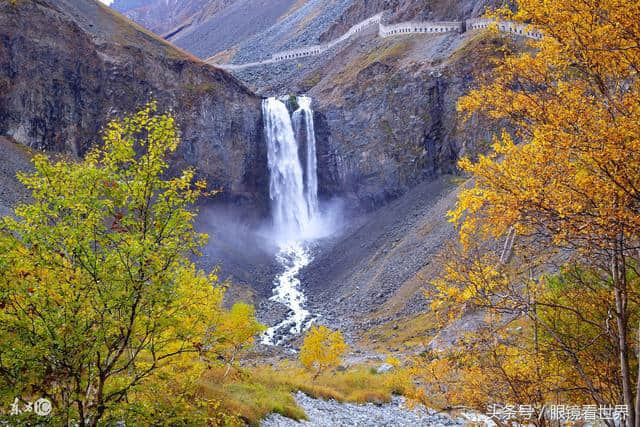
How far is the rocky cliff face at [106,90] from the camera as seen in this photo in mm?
44469

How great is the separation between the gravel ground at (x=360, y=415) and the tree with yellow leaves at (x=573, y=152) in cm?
1097

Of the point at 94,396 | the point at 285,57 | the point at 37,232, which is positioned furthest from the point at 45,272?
the point at 285,57

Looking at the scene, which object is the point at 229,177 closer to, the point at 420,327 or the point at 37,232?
the point at 420,327

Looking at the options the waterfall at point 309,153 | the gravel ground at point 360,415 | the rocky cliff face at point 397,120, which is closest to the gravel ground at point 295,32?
the rocky cliff face at point 397,120

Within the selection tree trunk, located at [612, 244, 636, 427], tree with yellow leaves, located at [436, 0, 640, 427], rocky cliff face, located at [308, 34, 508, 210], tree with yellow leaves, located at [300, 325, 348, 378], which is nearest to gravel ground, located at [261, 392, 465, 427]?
tree with yellow leaves, located at [300, 325, 348, 378]

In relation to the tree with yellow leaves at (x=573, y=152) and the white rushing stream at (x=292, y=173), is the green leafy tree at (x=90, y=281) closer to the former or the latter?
the tree with yellow leaves at (x=573, y=152)

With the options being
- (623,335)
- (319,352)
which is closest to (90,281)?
(623,335)

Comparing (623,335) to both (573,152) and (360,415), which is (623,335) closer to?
(573,152)

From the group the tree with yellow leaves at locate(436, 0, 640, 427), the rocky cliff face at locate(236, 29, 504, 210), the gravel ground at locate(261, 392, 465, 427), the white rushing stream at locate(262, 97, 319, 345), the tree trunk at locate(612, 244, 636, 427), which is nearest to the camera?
the tree with yellow leaves at locate(436, 0, 640, 427)

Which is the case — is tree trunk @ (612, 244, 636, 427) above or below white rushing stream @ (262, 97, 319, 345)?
below

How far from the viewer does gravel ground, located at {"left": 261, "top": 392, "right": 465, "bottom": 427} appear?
54.0 ft

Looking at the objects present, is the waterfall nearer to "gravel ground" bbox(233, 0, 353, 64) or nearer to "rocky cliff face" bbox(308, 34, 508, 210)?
"rocky cliff face" bbox(308, 34, 508, 210)

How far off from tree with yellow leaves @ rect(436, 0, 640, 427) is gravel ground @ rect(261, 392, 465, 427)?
10966 millimetres

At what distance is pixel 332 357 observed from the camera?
23.7 m
